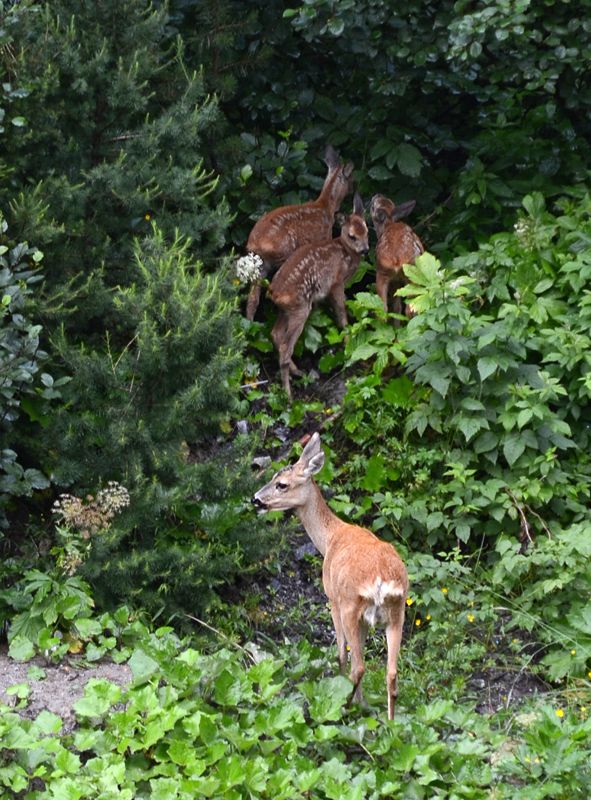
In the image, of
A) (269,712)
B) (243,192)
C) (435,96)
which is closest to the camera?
(269,712)

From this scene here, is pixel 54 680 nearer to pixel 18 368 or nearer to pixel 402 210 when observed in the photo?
pixel 18 368

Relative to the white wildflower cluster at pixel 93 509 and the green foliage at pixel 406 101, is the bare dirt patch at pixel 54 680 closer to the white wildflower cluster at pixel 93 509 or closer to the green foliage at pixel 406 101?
the white wildflower cluster at pixel 93 509

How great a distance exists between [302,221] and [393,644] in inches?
185

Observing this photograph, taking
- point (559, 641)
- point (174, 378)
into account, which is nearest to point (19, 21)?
point (174, 378)

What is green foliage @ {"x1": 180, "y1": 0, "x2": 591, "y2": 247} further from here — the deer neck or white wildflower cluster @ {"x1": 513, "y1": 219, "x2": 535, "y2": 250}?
the deer neck

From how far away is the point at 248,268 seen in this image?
10.6 m

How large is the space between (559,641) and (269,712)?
237cm

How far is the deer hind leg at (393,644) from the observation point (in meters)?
7.17

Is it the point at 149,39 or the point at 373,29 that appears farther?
the point at 373,29

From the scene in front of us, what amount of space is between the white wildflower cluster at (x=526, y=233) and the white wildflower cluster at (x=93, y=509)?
381cm

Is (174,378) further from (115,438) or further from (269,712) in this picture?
(269,712)

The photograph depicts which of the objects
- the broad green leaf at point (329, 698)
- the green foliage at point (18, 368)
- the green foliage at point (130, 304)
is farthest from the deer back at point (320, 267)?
the broad green leaf at point (329, 698)

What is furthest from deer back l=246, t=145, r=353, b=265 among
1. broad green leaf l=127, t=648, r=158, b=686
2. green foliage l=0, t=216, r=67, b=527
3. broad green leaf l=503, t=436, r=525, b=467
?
broad green leaf l=127, t=648, r=158, b=686

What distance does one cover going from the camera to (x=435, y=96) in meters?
12.3
